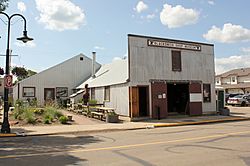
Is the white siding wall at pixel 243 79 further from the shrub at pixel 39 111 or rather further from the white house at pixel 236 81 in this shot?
the shrub at pixel 39 111

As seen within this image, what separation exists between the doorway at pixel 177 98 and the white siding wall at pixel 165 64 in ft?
5.28

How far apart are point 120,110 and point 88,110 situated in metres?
2.90

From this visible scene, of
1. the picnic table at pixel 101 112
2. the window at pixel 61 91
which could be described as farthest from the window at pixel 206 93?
the window at pixel 61 91

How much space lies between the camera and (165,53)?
22.7 metres

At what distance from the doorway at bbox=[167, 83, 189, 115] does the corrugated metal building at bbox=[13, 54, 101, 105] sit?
15.8m

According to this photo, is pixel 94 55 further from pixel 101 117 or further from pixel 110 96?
pixel 101 117

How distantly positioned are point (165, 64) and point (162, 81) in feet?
4.69

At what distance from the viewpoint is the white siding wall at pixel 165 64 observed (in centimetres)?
2114

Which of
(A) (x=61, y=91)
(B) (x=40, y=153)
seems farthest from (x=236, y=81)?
(B) (x=40, y=153)

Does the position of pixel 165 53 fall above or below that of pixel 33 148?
above

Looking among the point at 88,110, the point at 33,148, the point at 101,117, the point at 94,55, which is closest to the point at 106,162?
the point at 33,148

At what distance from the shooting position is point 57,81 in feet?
121

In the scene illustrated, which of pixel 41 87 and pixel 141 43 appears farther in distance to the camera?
pixel 41 87

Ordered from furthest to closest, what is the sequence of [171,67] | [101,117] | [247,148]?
[171,67] → [101,117] → [247,148]
